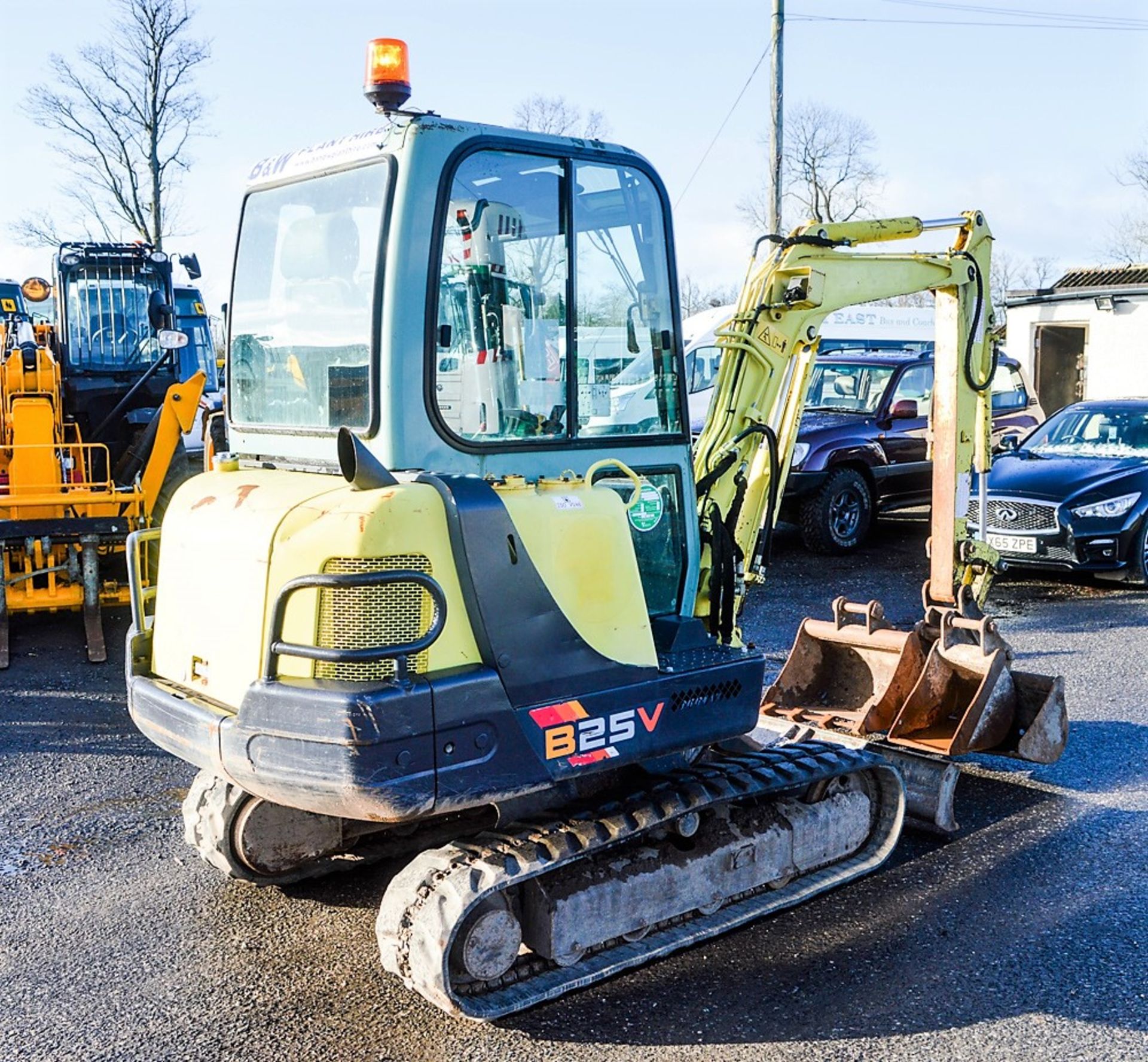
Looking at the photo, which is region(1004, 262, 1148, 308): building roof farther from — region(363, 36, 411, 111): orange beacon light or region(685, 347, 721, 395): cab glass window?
region(363, 36, 411, 111): orange beacon light

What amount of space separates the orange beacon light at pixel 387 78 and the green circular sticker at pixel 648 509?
155 centimetres

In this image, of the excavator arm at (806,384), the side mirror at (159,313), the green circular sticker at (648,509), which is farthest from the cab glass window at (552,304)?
the side mirror at (159,313)

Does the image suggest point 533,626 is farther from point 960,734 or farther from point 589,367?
point 960,734

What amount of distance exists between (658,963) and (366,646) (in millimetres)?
1693

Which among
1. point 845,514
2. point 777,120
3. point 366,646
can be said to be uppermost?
point 777,120

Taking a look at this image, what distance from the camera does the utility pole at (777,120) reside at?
65.8 ft

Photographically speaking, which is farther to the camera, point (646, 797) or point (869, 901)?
point (869, 901)

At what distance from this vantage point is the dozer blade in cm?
591

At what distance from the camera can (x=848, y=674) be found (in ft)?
21.0

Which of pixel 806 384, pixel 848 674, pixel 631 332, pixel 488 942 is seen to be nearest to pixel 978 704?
pixel 848 674

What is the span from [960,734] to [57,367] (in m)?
8.53

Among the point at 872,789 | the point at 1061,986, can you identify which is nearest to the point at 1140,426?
the point at 872,789

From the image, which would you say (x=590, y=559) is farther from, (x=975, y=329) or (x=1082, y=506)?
(x=1082, y=506)

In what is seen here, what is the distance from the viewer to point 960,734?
218 inches
